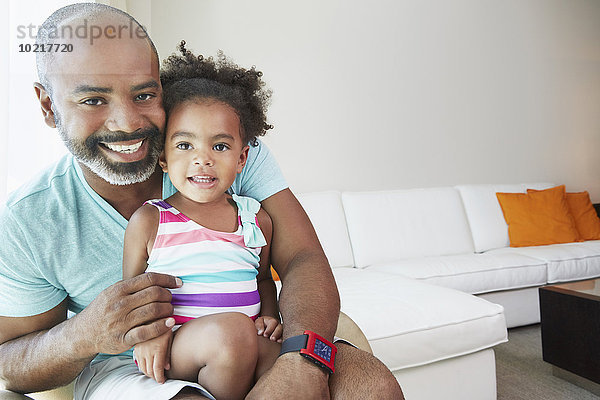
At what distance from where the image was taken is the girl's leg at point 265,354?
0.92 metres

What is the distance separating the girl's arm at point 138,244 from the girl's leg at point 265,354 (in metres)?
0.28

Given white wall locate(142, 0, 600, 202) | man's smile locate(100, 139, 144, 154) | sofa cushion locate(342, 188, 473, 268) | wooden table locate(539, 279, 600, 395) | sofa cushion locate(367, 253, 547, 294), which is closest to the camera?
man's smile locate(100, 139, 144, 154)

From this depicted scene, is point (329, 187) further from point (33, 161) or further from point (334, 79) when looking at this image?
point (33, 161)

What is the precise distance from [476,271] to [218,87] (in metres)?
2.23

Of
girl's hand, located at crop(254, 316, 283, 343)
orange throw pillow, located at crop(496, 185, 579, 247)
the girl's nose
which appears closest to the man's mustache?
the girl's nose

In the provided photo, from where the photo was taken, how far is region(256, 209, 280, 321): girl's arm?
1.11m

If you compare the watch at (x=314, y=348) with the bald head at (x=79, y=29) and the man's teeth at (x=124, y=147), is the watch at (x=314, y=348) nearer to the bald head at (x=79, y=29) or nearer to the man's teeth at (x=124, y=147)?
the man's teeth at (x=124, y=147)

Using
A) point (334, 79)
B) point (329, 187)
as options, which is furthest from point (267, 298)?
point (334, 79)

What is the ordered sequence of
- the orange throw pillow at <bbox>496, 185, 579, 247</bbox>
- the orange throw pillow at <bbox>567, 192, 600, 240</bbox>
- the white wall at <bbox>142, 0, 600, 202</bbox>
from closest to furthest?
1. the white wall at <bbox>142, 0, 600, 202</bbox>
2. the orange throw pillow at <bbox>496, 185, 579, 247</bbox>
3. the orange throw pillow at <bbox>567, 192, 600, 240</bbox>

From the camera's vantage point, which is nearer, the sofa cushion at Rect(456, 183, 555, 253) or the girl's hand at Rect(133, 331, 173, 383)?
the girl's hand at Rect(133, 331, 173, 383)

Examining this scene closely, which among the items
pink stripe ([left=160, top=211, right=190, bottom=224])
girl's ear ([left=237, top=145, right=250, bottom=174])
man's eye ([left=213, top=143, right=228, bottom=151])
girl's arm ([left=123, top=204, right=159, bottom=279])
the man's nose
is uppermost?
the man's nose

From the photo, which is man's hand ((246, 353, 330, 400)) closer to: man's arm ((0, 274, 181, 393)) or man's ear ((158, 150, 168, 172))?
man's arm ((0, 274, 181, 393))

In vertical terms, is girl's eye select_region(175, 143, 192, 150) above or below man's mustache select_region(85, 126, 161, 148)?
below

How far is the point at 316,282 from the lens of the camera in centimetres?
106
